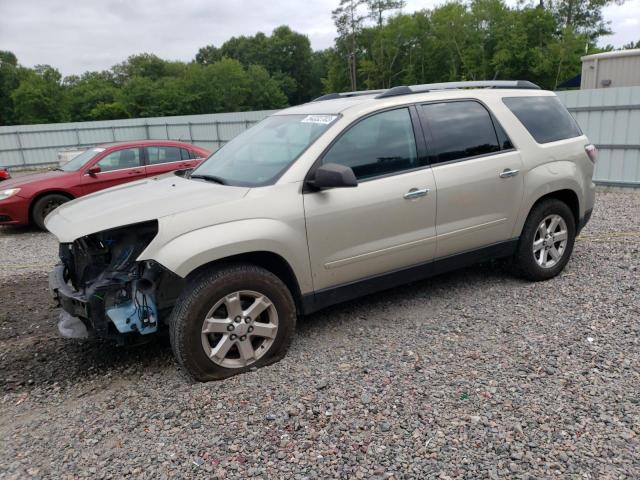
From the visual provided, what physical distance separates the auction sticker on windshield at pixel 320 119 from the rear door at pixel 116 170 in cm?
626

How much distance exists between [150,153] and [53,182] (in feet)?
5.91

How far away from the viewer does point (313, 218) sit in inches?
140

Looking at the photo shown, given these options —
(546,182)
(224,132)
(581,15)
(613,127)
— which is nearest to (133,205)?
(546,182)

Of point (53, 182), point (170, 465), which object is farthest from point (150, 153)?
point (170, 465)

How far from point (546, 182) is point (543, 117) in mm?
673

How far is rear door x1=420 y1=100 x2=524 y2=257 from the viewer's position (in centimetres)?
417

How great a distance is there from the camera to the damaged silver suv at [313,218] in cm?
329

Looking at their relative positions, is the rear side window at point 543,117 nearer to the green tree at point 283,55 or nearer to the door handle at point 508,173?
the door handle at point 508,173

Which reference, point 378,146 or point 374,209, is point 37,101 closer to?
point 378,146

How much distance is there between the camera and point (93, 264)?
3.54 meters

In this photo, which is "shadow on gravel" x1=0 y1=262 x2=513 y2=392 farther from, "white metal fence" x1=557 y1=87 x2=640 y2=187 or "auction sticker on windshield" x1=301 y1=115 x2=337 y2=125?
"white metal fence" x1=557 y1=87 x2=640 y2=187

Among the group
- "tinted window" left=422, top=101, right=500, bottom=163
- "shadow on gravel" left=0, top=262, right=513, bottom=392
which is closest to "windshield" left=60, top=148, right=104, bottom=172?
"shadow on gravel" left=0, top=262, right=513, bottom=392

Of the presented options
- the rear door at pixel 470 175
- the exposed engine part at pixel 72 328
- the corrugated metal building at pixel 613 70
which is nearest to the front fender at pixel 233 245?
the exposed engine part at pixel 72 328

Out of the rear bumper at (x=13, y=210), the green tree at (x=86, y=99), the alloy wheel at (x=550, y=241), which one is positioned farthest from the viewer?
the green tree at (x=86, y=99)
